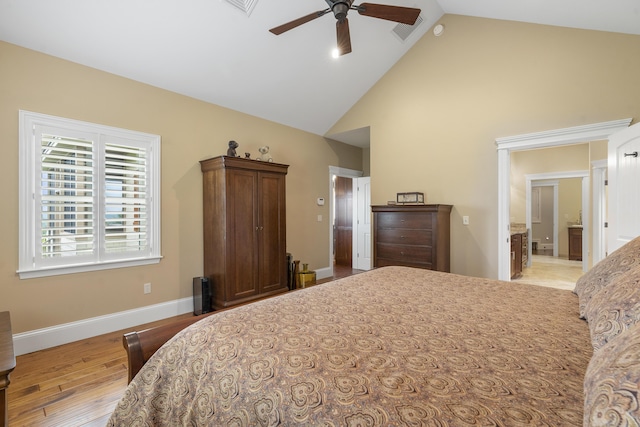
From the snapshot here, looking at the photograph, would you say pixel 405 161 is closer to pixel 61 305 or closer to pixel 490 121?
pixel 490 121

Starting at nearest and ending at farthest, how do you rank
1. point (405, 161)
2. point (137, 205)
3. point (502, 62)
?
point (137, 205) < point (502, 62) < point (405, 161)

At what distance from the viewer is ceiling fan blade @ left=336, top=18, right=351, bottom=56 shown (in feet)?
8.01

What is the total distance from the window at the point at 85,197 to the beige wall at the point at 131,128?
0.09 meters

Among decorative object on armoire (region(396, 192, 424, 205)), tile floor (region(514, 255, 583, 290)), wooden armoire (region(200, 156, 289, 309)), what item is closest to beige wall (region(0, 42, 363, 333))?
wooden armoire (region(200, 156, 289, 309))

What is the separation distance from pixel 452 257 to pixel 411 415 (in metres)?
3.76

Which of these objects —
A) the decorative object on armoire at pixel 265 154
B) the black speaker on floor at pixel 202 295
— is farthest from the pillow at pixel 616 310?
the decorative object on armoire at pixel 265 154

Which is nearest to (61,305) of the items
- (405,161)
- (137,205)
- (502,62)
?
(137,205)

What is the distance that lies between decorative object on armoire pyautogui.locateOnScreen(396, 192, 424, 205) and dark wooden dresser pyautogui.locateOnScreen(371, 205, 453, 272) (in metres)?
0.35

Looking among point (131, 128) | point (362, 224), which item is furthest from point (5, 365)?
point (362, 224)

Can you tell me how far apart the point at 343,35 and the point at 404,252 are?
2.55 m

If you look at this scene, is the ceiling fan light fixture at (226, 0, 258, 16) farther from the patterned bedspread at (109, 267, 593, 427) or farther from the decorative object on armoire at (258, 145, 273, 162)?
the patterned bedspread at (109, 267, 593, 427)

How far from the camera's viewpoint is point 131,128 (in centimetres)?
334

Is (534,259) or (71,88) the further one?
(534,259)

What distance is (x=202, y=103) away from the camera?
3.92 meters
